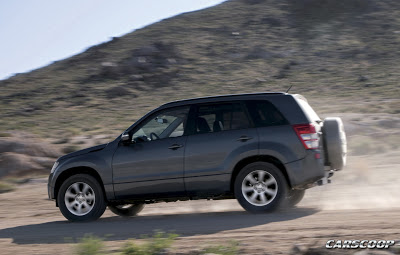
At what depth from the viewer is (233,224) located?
24.5 feet

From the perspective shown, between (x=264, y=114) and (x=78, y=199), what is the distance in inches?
118

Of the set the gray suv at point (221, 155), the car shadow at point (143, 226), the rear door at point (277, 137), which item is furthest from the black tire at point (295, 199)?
the rear door at point (277, 137)

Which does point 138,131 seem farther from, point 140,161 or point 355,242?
point 355,242

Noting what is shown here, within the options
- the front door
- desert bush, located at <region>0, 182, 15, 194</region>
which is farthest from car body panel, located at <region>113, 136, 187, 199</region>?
desert bush, located at <region>0, 182, 15, 194</region>

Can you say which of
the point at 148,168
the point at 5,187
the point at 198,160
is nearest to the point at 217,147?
the point at 198,160

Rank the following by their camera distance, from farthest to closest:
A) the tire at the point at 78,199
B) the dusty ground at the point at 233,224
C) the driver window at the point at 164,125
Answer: the tire at the point at 78,199 < the driver window at the point at 164,125 < the dusty ground at the point at 233,224

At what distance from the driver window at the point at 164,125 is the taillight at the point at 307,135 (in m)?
1.58

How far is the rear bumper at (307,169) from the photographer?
782 cm

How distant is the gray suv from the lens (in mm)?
7883

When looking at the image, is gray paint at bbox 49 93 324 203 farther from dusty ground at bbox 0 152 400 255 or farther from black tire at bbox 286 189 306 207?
black tire at bbox 286 189 306 207

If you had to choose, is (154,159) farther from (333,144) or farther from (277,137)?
(333,144)

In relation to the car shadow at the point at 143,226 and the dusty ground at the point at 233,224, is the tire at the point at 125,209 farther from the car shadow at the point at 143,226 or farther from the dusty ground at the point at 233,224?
the car shadow at the point at 143,226

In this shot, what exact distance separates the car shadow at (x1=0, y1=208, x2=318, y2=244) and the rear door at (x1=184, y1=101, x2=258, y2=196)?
20.1 inches

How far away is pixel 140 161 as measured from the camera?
27.3ft
